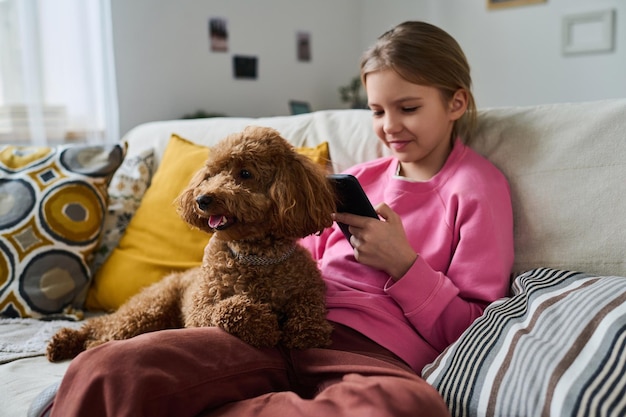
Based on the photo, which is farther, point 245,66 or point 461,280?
point 245,66

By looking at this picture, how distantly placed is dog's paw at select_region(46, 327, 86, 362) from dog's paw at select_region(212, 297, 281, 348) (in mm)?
496

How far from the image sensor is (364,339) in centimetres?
113

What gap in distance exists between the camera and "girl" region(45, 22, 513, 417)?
896 mm

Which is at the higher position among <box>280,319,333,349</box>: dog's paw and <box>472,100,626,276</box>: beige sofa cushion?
<box>472,100,626,276</box>: beige sofa cushion

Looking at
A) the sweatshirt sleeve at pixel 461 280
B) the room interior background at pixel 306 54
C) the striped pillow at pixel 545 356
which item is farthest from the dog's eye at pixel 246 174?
the room interior background at pixel 306 54

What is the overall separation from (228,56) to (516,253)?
2.49 m

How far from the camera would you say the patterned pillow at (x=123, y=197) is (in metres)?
1.76

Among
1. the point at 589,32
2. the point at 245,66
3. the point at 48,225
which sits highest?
the point at 589,32

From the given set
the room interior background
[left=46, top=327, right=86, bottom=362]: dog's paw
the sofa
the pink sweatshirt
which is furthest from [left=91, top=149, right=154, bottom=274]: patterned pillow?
the room interior background

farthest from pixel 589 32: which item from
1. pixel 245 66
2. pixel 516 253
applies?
pixel 516 253

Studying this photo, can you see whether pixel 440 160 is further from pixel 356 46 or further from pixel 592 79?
pixel 356 46

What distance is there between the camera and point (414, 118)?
1.30 meters

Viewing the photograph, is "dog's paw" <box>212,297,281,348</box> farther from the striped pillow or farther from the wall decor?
the wall decor

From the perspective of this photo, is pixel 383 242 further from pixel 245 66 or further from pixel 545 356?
pixel 245 66
